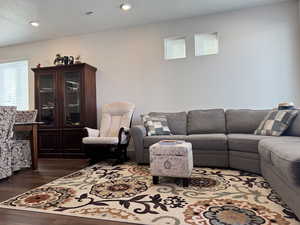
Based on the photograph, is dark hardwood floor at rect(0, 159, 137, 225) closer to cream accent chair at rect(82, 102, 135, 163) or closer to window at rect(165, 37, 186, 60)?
cream accent chair at rect(82, 102, 135, 163)

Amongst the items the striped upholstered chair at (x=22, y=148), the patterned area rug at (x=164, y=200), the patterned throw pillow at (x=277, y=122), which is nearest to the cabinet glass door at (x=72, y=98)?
the striped upholstered chair at (x=22, y=148)

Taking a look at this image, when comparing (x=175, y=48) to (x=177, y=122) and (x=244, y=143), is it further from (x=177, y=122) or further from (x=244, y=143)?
(x=244, y=143)

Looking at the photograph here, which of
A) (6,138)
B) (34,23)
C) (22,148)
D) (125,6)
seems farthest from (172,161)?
(34,23)

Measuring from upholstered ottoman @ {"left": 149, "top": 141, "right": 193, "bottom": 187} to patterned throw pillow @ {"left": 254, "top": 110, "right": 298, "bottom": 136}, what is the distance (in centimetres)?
127

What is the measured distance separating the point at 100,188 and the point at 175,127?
176cm

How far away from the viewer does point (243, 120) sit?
3205mm

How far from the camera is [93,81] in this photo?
4254 millimetres

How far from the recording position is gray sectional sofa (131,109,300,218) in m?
1.73

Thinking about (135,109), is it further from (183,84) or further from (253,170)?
(253,170)

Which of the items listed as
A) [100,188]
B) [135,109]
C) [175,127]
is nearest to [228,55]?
[175,127]

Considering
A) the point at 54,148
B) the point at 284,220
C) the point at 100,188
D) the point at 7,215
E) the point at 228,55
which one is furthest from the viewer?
the point at 54,148

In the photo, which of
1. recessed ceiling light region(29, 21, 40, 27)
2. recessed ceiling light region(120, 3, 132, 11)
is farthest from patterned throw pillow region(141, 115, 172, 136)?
recessed ceiling light region(29, 21, 40, 27)

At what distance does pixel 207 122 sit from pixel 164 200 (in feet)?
6.25

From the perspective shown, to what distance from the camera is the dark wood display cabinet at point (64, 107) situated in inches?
154
